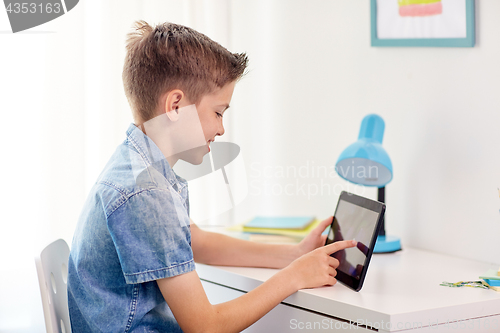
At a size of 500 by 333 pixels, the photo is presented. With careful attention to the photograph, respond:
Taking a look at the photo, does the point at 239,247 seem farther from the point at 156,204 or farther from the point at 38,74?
the point at 38,74

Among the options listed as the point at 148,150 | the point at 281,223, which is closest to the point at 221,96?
the point at 148,150

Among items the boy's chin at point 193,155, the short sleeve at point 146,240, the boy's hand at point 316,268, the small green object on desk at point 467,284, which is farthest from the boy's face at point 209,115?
the small green object on desk at point 467,284

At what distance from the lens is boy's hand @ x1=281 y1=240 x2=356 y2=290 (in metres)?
0.90

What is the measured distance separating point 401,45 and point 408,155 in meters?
0.28

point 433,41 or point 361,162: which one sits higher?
point 433,41

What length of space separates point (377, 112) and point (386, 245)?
38cm

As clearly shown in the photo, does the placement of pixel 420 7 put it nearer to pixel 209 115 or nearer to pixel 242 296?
pixel 209 115

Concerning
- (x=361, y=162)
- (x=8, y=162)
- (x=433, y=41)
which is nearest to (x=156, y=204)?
(x=361, y=162)

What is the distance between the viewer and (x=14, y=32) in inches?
51.2

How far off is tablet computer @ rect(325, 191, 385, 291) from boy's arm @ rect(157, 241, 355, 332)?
0.02 m

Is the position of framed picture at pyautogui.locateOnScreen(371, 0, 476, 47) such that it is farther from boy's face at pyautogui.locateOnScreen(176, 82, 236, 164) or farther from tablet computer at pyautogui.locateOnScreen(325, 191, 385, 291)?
boy's face at pyautogui.locateOnScreen(176, 82, 236, 164)

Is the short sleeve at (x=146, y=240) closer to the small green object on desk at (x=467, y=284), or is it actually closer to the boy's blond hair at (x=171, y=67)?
the boy's blond hair at (x=171, y=67)

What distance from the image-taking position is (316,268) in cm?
92

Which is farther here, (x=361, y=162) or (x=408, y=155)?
(x=408, y=155)
